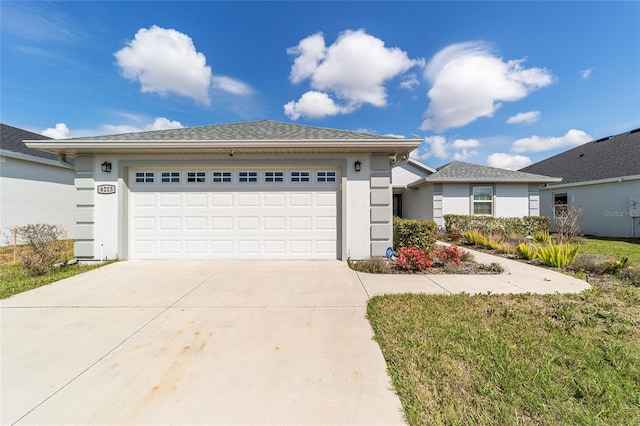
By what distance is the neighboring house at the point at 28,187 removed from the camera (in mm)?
9312

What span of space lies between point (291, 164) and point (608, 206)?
672 inches

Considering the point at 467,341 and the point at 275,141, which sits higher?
the point at 275,141

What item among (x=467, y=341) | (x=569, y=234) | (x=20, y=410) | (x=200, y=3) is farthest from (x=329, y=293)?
(x=569, y=234)

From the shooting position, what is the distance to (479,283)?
502cm

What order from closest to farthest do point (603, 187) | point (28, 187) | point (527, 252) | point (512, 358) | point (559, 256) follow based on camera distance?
point (512, 358), point (559, 256), point (527, 252), point (28, 187), point (603, 187)

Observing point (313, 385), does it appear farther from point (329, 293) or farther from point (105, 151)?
point (105, 151)

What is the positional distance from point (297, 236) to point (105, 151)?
5786 mm

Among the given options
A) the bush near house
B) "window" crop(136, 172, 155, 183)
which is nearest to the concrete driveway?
"window" crop(136, 172, 155, 183)

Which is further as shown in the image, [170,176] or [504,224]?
[504,224]

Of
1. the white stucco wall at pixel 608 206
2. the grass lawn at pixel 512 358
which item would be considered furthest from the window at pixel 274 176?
the white stucco wall at pixel 608 206

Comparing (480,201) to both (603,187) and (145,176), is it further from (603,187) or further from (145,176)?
(145,176)

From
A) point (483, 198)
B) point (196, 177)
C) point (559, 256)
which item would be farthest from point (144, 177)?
point (483, 198)

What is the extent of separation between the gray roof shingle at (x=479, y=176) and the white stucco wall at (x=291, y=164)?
7.21m

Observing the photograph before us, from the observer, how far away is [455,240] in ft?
35.5
